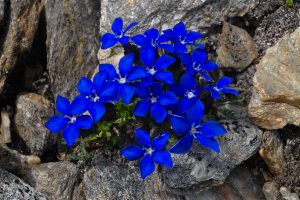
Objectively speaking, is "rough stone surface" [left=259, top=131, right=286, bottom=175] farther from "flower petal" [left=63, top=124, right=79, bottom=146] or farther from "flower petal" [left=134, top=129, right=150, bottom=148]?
"flower petal" [left=63, top=124, right=79, bottom=146]

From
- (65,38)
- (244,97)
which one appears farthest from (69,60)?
(244,97)

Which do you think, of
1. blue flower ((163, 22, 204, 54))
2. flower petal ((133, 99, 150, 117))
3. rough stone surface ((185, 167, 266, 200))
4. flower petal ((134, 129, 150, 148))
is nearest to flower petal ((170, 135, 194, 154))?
flower petal ((134, 129, 150, 148))

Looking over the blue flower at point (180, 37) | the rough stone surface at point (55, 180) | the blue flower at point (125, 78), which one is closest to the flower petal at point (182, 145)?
the blue flower at point (125, 78)

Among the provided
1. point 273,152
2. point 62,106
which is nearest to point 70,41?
point 62,106

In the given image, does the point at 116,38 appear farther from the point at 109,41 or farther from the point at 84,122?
the point at 84,122

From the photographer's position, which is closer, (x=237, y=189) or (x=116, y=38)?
(x=116, y=38)

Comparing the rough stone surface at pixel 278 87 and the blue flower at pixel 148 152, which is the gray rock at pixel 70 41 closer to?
the blue flower at pixel 148 152

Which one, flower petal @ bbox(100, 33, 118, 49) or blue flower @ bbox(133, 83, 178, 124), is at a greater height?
flower petal @ bbox(100, 33, 118, 49)
